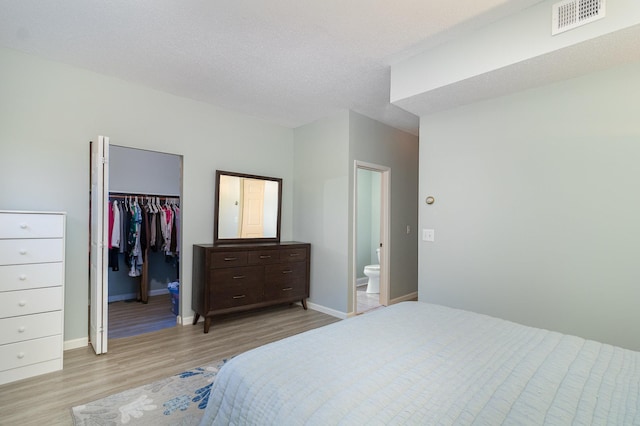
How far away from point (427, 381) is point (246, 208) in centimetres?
336

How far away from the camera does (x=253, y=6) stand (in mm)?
1992

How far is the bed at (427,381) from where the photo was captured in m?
0.94

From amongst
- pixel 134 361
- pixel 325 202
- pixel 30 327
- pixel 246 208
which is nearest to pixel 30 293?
pixel 30 327

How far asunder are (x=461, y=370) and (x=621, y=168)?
188cm

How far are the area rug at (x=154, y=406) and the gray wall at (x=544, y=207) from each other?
2153 millimetres

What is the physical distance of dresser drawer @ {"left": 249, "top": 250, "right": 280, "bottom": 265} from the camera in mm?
3641

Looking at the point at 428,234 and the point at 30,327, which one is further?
the point at 428,234

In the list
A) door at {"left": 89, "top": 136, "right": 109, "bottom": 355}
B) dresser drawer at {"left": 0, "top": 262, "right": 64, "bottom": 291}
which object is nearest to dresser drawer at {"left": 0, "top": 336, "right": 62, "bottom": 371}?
door at {"left": 89, "top": 136, "right": 109, "bottom": 355}

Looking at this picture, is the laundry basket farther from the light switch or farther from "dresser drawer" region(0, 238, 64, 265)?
Result: the light switch

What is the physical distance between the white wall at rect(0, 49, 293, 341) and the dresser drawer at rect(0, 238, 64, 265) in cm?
42

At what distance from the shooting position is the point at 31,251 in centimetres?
237

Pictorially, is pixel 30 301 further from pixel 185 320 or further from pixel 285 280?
pixel 285 280

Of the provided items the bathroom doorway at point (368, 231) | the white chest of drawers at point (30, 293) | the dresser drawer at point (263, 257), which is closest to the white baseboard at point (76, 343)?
the white chest of drawers at point (30, 293)

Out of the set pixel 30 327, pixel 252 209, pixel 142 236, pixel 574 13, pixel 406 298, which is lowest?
pixel 406 298
